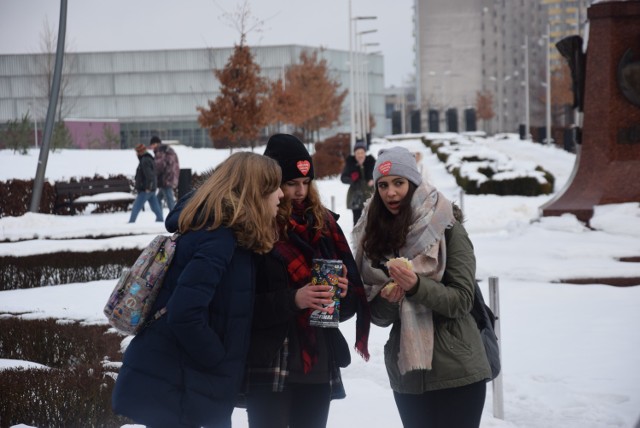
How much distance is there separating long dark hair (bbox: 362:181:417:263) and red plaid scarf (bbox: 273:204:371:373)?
0.10 m

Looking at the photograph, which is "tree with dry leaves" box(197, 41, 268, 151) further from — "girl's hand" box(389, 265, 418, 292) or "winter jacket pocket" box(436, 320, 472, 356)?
"girl's hand" box(389, 265, 418, 292)

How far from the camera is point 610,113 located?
579 inches

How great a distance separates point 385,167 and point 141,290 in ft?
3.62

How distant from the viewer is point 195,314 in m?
3.30

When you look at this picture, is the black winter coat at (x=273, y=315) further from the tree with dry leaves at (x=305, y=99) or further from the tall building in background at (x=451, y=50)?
the tall building in background at (x=451, y=50)

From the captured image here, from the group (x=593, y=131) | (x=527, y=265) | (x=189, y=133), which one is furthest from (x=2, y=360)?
(x=189, y=133)

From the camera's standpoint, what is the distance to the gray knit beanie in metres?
3.93

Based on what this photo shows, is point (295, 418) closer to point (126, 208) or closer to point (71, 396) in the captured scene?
point (71, 396)

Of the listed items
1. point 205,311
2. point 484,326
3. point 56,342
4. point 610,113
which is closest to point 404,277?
point 484,326

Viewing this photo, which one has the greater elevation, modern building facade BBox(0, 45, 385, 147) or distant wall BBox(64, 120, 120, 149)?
modern building facade BBox(0, 45, 385, 147)

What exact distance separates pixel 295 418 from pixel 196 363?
57 centimetres

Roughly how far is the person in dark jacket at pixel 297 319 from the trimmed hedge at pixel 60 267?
975cm

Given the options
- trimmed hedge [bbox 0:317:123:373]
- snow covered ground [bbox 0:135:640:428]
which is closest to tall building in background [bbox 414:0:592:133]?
snow covered ground [bbox 0:135:640:428]

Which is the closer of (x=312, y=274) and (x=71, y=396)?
(x=312, y=274)
